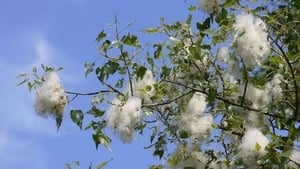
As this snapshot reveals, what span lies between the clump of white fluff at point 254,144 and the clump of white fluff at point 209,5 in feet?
2.21

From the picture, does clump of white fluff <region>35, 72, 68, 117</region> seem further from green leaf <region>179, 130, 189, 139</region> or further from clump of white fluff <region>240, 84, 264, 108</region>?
clump of white fluff <region>240, 84, 264, 108</region>

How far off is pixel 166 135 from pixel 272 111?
0.68 m

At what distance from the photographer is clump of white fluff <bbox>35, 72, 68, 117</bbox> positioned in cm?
346

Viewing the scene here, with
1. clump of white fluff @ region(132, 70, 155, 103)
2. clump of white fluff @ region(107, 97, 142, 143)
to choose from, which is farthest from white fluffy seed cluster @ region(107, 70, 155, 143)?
clump of white fluff @ region(132, 70, 155, 103)

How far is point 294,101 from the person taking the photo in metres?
3.65

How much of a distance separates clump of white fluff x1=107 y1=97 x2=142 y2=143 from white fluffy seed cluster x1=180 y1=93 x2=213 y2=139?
29 centimetres

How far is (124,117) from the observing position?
3.38 meters

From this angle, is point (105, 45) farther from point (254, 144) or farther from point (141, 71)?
point (254, 144)

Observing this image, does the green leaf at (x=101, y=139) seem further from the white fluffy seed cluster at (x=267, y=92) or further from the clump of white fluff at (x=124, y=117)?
the white fluffy seed cluster at (x=267, y=92)

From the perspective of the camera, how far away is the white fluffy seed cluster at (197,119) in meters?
3.56

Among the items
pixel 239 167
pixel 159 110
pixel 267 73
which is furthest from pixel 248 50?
pixel 159 110

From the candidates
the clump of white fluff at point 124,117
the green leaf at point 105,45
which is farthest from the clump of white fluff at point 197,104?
the green leaf at point 105,45

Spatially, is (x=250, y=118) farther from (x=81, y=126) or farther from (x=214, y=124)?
(x=81, y=126)

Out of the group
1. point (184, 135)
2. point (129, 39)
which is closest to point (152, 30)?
point (129, 39)
